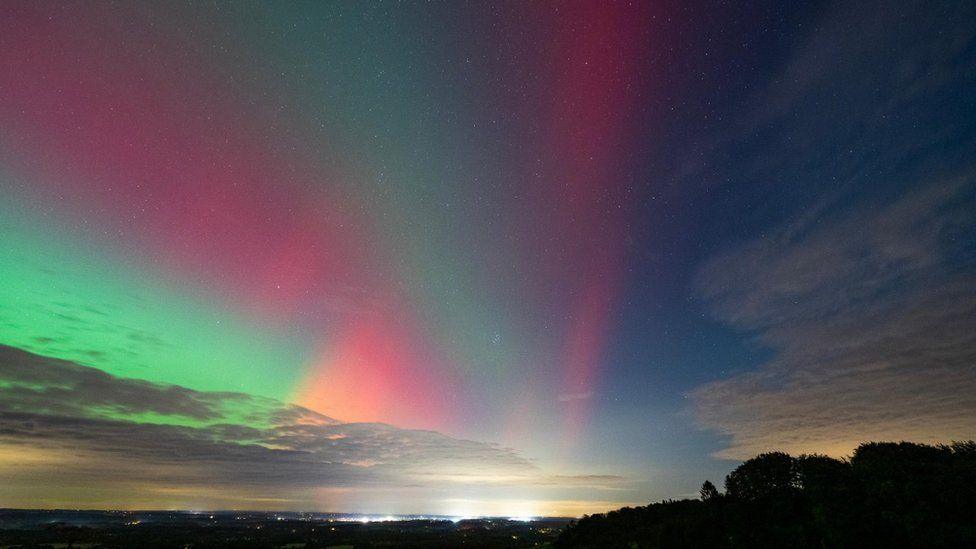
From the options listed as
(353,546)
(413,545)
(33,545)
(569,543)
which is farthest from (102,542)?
(569,543)

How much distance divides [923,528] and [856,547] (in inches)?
165

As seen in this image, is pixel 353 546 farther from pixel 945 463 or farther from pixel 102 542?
pixel 945 463

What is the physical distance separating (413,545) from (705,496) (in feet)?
453

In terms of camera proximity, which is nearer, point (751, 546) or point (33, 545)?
point (751, 546)

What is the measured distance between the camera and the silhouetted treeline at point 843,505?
2284 centimetres

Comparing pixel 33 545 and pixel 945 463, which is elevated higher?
pixel 945 463

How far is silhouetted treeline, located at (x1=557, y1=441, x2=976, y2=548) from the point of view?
899 inches

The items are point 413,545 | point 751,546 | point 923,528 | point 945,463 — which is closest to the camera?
point 923,528

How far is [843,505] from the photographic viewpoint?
27594 mm

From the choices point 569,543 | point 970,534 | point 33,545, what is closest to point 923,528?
point 970,534

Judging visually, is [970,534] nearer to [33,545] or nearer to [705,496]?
[705,496]

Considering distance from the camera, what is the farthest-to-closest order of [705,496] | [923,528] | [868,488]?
1. [705,496]
2. [868,488]
3. [923,528]

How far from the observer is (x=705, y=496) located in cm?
4669

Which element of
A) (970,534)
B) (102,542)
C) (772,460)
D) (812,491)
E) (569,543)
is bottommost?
(102,542)
